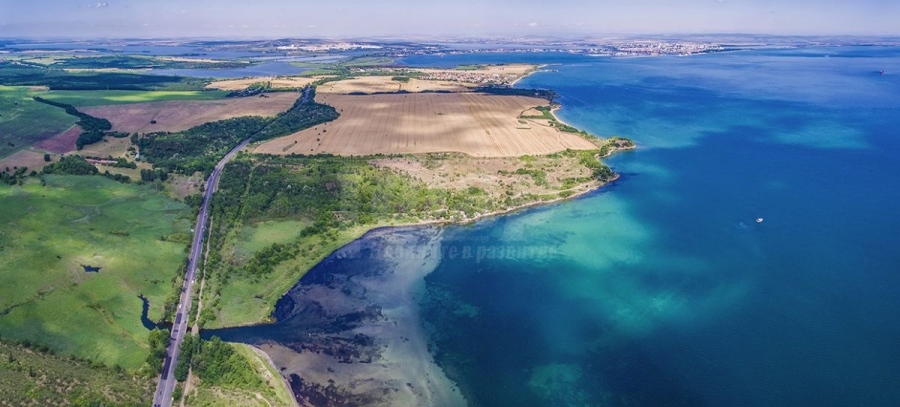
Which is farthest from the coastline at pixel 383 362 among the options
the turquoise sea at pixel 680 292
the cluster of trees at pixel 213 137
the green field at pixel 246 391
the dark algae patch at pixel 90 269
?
the cluster of trees at pixel 213 137

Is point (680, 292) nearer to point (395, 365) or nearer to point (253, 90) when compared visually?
point (395, 365)

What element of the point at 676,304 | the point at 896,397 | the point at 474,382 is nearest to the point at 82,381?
the point at 474,382

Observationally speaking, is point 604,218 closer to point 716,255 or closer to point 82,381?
point 716,255

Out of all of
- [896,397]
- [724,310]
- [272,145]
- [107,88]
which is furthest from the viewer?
[107,88]

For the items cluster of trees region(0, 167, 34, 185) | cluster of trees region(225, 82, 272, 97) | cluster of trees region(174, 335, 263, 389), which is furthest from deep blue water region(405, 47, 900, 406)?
cluster of trees region(225, 82, 272, 97)

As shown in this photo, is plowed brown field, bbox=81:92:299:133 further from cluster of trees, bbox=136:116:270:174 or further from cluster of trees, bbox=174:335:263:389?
cluster of trees, bbox=174:335:263:389
